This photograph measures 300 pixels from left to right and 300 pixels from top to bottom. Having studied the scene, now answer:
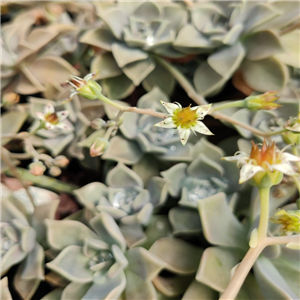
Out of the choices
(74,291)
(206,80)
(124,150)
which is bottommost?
(74,291)

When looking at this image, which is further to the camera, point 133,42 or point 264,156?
point 133,42

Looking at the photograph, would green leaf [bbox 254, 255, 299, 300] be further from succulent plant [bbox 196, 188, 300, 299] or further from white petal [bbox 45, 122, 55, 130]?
white petal [bbox 45, 122, 55, 130]

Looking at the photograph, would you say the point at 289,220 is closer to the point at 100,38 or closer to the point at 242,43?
the point at 242,43

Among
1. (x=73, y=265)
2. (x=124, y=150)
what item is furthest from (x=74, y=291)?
(x=124, y=150)

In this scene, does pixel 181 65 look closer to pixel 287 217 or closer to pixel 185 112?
pixel 185 112

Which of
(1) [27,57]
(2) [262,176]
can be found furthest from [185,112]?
(1) [27,57]

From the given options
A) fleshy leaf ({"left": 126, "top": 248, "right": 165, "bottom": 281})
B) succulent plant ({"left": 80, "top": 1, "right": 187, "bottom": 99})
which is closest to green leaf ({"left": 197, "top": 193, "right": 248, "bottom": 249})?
fleshy leaf ({"left": 126, "top": 248, "right": 165, "bottom": 281})

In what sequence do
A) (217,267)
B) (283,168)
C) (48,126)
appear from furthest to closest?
(48,126) → (217,267) → (283,168)
